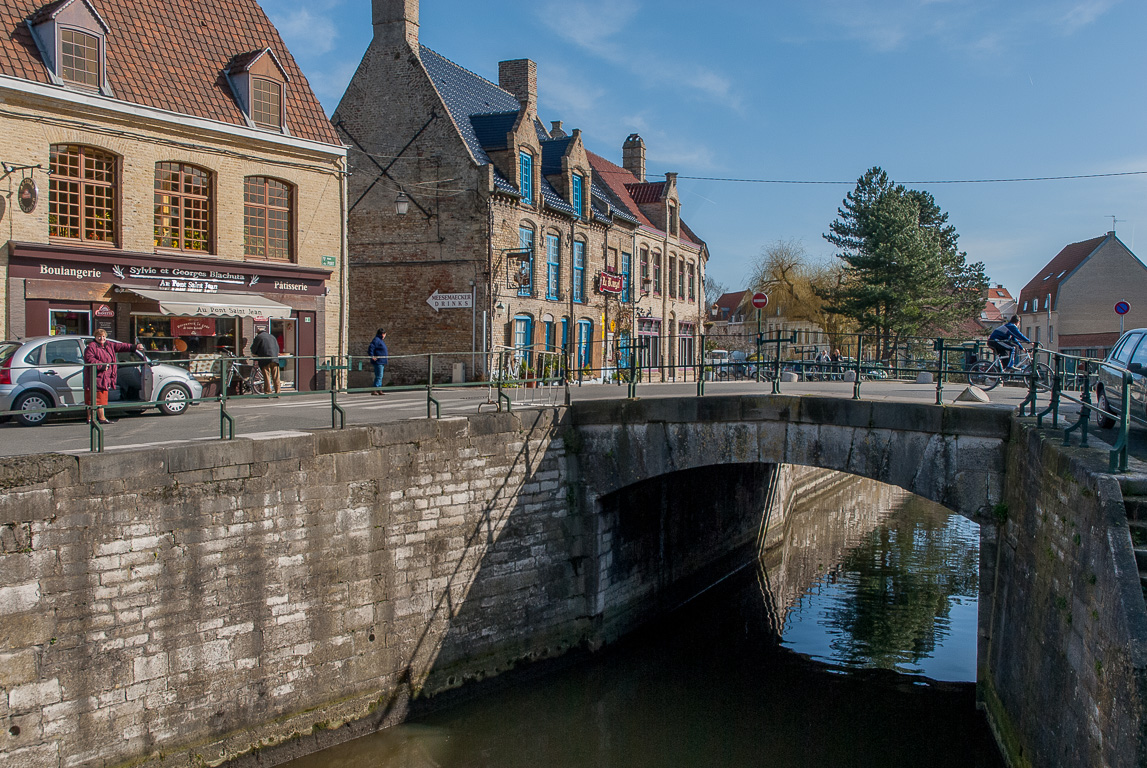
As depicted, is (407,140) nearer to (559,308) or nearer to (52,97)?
(559,308)

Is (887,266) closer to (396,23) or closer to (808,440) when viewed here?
(396,23)

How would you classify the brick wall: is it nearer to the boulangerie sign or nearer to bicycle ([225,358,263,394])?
the boulangerie sign

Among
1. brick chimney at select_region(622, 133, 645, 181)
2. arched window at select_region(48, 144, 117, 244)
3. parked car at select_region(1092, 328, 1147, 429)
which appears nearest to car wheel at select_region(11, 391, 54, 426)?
arched window at select_region(48, 144, 117, 244)

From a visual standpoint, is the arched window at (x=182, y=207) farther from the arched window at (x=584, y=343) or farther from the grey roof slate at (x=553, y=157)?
the arched window at (x=584, y=343)

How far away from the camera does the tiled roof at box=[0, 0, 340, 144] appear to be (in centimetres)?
1639

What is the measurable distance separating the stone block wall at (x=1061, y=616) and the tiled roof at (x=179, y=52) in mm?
16689

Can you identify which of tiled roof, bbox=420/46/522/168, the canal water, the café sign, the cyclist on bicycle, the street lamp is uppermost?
tiled roof, bbox=420/46/522/168

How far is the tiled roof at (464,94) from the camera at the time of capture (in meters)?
27.0

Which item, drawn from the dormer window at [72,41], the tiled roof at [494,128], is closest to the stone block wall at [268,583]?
the dormer window at [72,41]

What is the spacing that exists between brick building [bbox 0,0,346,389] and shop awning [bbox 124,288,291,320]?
0.04m

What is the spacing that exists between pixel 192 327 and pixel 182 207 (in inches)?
102

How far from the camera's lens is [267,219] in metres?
20.0

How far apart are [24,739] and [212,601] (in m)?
1.99

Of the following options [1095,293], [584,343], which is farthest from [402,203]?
[1095,293]
